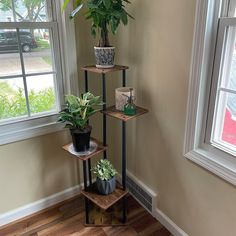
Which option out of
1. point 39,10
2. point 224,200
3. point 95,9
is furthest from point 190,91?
point 39,10

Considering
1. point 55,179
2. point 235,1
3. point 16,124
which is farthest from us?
point 55,179

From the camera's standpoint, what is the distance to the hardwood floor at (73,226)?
1716 millimetres

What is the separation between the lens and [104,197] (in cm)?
167

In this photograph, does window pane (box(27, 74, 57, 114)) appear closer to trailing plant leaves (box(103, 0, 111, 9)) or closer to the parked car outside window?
the parked car outside window

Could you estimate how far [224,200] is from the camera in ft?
4.15

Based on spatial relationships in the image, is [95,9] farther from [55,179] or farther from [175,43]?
[55,179]

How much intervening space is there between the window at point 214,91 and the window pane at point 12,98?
1.15 metres

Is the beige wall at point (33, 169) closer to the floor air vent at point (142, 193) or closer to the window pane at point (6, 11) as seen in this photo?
the floor air vent at point (142, 193)

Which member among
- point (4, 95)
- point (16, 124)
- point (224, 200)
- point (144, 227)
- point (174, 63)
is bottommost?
point (144, 227)

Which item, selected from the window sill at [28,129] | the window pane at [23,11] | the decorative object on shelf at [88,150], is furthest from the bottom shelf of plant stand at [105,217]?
the window pane at [23,11]

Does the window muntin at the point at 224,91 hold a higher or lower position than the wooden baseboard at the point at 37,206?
higher

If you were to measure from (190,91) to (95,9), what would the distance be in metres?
0.74

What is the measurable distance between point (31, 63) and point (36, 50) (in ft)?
0.32

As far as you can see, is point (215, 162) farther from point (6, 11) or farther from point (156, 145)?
point (6, 11)
